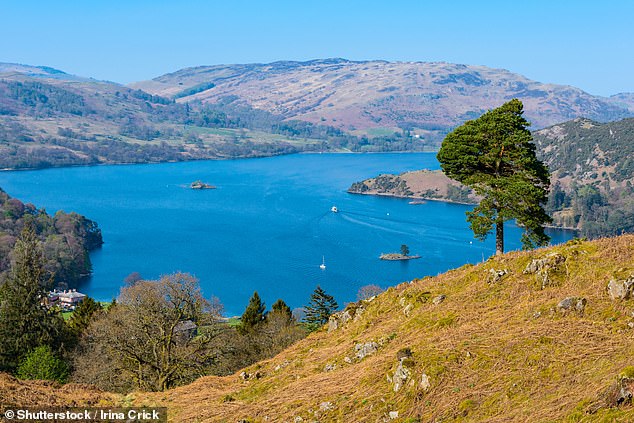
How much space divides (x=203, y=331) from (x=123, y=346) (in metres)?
3.98

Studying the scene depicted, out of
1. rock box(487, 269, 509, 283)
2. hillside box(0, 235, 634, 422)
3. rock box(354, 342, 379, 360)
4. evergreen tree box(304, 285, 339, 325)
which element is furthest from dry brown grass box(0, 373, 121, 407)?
evergreen tree box(304, 285, 339, 325)

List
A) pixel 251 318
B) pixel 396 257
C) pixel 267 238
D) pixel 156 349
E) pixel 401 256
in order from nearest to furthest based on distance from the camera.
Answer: pixel 156 349 < pixel 251 318 < pixel 396 257 < pixel 401 256 < pixel 267 238

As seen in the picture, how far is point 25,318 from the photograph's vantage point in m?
29.7

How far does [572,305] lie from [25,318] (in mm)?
25231

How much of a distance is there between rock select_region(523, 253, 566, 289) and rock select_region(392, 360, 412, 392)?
392 centimetres

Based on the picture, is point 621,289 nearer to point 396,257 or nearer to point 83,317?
point 83,317

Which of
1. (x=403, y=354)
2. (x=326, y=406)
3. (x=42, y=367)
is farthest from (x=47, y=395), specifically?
(x=42, y=367)

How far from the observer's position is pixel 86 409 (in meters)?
13.8

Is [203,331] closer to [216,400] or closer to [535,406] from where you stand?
[216,400]

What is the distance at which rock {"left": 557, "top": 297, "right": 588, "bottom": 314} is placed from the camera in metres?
12.1

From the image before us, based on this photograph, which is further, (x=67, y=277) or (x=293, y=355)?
(x=67, y=277)

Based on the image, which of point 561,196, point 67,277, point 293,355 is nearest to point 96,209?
point 67,277

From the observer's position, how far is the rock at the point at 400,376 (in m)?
11.6

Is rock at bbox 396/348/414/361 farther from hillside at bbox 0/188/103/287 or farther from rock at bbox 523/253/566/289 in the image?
hillside at bbox 0/188/103/287
